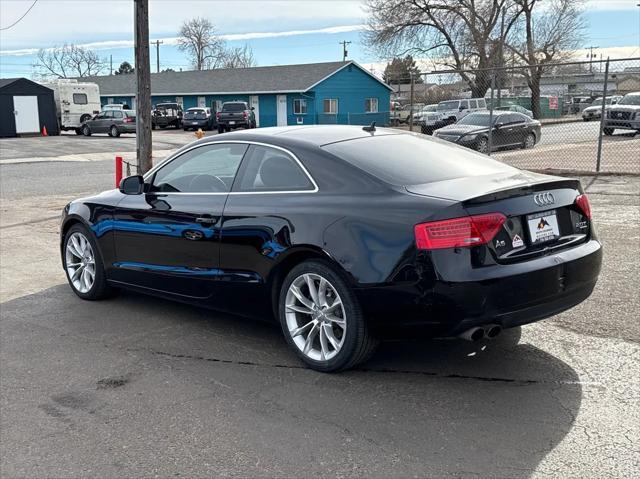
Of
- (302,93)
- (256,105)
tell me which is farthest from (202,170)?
(256,105)

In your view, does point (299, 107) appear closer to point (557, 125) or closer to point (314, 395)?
point (557, 125)

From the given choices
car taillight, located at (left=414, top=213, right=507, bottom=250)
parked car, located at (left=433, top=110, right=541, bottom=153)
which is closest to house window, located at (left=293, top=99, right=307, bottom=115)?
parked car, located at (left=433, top=110, right=541, bottom=153)

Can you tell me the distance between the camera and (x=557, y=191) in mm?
4234

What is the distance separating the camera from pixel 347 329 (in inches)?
162

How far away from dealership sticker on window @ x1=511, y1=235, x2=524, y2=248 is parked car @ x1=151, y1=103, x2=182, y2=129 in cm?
4423

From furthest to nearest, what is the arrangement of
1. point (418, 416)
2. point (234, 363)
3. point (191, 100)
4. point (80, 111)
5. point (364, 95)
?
point (191, 100) < point (364, 95) < point (80, 111) < point (234, 363) < point (418, 416)

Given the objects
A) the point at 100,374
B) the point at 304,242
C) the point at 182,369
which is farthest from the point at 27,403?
the point at 304,242

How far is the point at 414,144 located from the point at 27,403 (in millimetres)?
3088

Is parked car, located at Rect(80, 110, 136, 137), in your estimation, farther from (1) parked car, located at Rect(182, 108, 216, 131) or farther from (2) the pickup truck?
(2) the pickup truck

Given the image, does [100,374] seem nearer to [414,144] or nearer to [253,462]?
[253,462]

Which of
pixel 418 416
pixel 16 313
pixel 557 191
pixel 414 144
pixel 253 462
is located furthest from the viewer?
pixel 16 313

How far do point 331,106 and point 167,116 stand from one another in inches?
443

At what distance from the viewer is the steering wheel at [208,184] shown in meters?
5.01

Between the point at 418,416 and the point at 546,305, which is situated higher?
the point at 546,305
